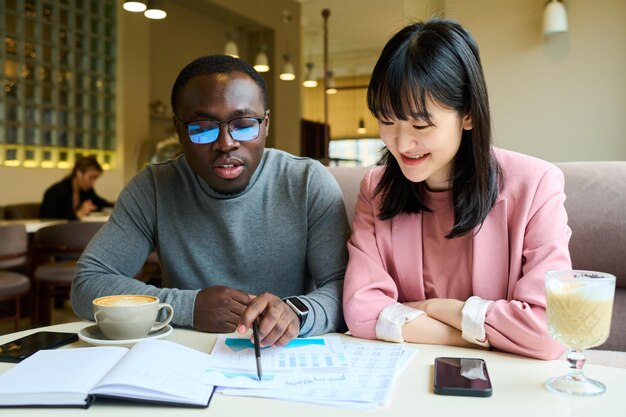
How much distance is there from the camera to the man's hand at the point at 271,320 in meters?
1.05

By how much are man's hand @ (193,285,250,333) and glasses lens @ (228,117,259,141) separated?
1.18ft

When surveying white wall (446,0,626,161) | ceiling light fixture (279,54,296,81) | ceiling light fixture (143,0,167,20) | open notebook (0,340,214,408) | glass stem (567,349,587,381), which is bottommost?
open notebook (0,340,214,408)

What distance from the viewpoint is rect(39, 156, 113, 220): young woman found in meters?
5.16

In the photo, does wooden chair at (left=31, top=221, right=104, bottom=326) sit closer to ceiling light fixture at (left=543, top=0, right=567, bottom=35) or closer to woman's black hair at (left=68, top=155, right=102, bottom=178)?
woman's black hair at (left=68, top=155, right=102, bottom=178)

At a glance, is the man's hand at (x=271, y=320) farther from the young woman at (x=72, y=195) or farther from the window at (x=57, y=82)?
the window at (x=57, y=82)

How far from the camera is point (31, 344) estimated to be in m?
1.08

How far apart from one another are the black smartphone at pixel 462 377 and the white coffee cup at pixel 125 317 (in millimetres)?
511

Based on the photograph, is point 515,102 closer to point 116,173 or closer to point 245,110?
point 245,110

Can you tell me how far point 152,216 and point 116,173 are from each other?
5696 millimetres

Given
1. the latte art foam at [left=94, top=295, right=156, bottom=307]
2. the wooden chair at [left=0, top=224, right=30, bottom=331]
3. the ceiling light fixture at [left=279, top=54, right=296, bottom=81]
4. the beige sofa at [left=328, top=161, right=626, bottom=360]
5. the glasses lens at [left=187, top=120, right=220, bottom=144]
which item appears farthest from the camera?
the ceiling light fixture at [left=279, top=54, right=296, bottom=81]

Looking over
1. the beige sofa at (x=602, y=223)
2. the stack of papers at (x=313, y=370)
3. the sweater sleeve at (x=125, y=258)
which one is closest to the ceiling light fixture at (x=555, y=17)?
the beige sofa at (x=602, y=223)

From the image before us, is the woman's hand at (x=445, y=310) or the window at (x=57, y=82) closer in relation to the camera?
the woman's hand at (x=445, y=310)

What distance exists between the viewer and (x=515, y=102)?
4234 millimetres

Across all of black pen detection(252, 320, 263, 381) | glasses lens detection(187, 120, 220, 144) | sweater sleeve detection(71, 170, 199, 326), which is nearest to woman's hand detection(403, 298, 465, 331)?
black pen detection(252, 320, 263, 381)
